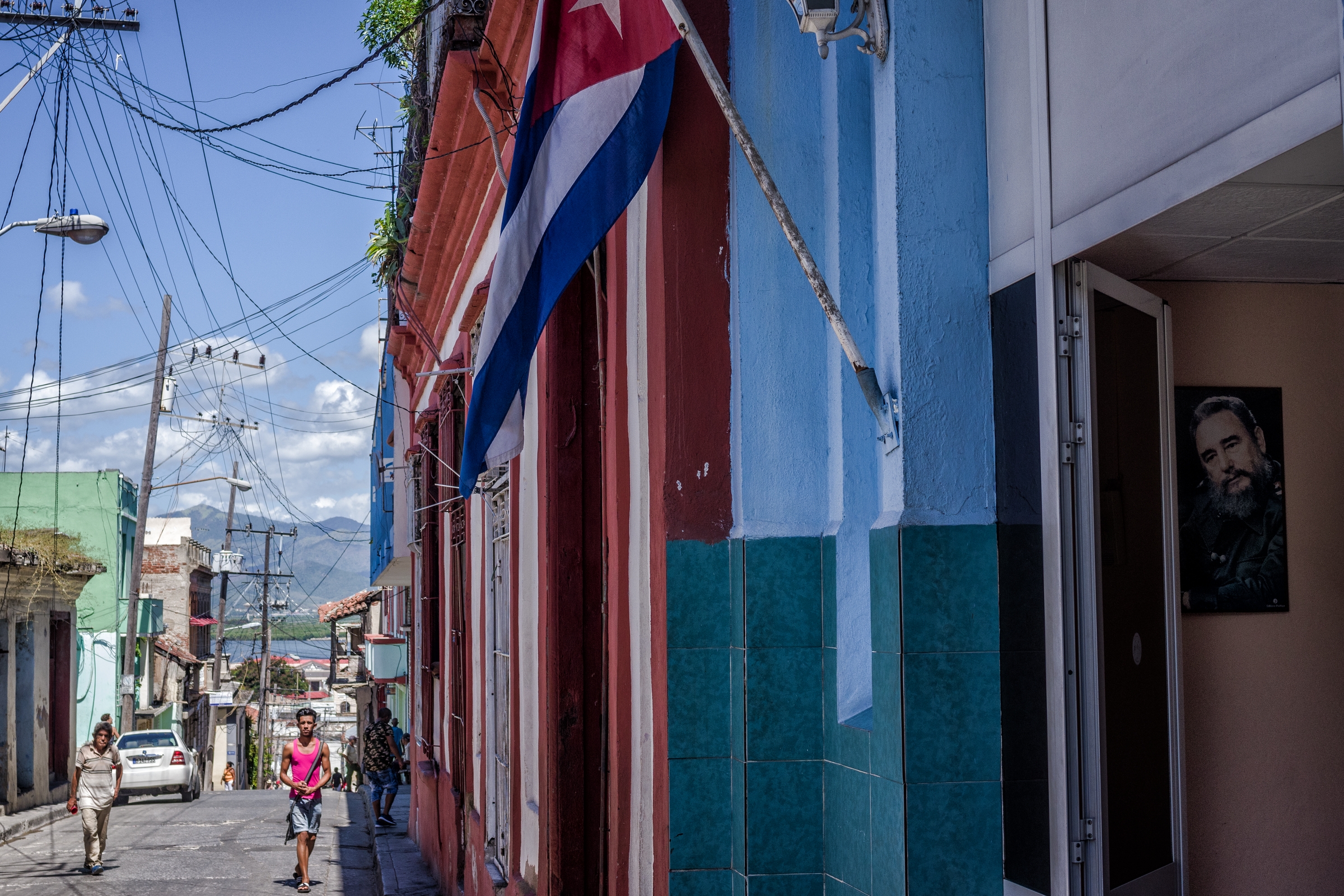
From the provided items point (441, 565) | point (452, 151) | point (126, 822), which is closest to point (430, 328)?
point (441, 565)

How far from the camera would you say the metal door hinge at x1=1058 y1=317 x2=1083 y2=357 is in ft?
12.3

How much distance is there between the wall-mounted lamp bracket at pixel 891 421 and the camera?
13.2ft

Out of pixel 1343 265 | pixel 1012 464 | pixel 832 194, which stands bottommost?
pixel 1012 464

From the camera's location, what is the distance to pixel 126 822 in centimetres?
1970

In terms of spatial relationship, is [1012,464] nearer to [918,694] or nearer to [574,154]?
[918,694]

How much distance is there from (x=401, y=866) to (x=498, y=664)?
20.3 feet

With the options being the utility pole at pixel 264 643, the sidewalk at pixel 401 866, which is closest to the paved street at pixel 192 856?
the sidewalk at pixel 401 866

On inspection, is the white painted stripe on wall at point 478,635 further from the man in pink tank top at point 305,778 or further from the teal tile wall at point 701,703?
the teal tile wall at point 701,703

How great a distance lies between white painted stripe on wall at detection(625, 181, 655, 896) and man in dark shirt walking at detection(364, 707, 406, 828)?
13.9 m

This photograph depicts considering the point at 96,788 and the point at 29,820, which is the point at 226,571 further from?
the point at 96,788

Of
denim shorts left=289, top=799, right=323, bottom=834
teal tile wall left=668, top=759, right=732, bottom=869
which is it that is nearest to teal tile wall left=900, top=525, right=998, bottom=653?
teal tile wall left=668, top=759, right=732, bottom=869

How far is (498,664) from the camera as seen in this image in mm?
8547

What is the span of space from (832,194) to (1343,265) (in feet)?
5.37

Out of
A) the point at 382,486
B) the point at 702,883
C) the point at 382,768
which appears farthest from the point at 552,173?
the point at 382,486
